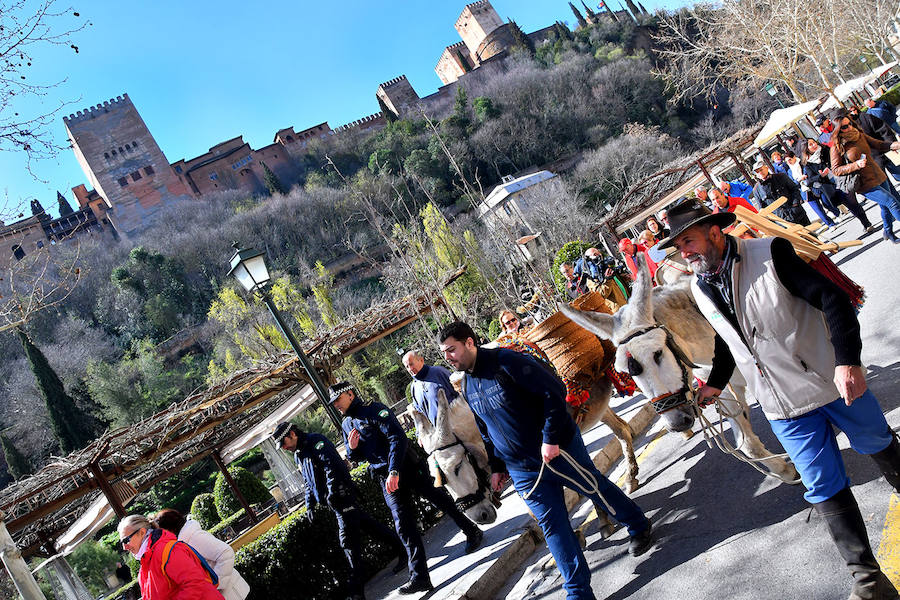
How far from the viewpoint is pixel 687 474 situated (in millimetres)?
5352

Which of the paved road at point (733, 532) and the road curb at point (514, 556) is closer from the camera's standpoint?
the paved road at point (733, 532)

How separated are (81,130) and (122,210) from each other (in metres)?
12.4

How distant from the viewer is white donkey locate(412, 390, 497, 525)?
5.38 m

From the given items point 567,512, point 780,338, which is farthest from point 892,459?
point 567,512

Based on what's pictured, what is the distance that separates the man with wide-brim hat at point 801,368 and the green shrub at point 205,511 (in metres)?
18.8

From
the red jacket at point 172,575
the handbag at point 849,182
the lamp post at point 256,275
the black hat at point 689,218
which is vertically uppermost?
the lamp post at point 256,275

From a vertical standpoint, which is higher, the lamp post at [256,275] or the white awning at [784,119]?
the lamp post at [256,275]

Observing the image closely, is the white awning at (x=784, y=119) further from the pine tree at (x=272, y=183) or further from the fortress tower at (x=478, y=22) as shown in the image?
the fortress tower at (x=478, y=22)

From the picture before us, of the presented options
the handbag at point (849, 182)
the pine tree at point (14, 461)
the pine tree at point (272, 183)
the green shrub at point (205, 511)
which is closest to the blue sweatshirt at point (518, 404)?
the handbag at point (849, 182)

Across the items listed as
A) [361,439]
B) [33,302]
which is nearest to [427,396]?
[361,439]

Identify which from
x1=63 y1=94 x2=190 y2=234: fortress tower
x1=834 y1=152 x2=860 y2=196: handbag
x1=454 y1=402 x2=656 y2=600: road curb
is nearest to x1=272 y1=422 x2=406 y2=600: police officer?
x1=454 y1=402 x2=656 y2=600: road curb

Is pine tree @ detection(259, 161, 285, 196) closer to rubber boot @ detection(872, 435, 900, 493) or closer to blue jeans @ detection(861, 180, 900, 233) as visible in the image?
blue jeans @ detection(861, 180, 900, 233)

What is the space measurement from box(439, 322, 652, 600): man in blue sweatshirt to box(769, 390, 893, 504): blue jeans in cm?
148

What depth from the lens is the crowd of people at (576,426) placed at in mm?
2885
